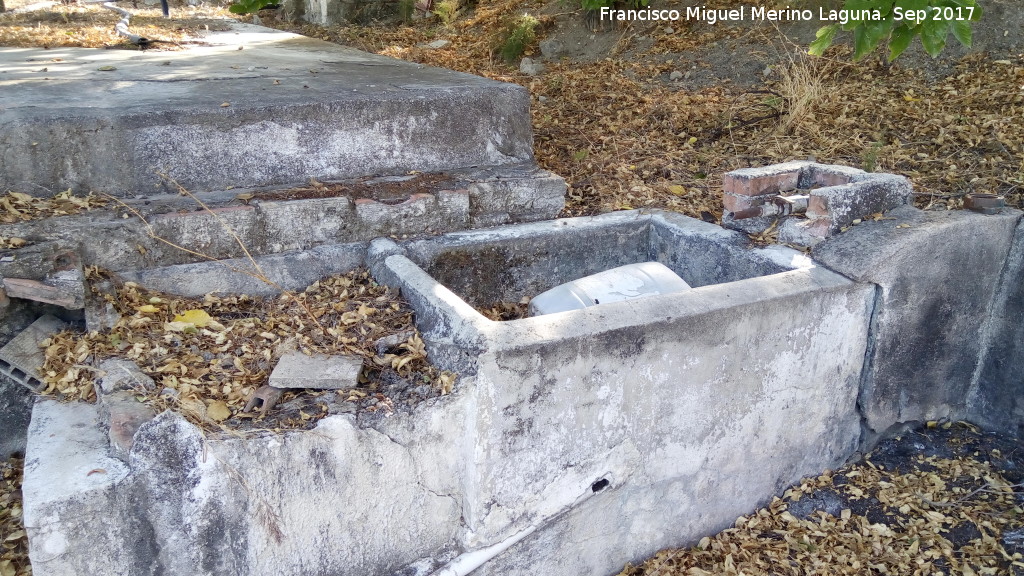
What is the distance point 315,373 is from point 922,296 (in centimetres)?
224

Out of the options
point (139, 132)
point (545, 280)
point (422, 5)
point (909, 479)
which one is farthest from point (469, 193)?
point (422, 5)

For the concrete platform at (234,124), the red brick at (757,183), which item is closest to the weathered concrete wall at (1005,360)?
the red brick at (757,183)

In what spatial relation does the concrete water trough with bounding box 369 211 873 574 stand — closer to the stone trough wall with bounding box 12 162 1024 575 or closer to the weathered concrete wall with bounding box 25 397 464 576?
the stone trough wall with bounding box 12 162 1024 575

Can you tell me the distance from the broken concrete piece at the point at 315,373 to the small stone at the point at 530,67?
471cm

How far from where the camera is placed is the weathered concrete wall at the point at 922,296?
2.83 metres

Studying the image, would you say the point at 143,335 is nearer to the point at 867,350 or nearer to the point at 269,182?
the point at 269,182

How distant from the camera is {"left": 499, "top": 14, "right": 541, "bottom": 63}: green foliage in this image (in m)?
6.93

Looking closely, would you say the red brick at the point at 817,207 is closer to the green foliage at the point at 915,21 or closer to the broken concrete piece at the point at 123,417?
the green foliage at the point at 915,21

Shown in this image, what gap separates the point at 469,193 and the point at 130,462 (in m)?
1.75

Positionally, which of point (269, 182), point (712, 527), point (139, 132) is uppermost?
point (139, 132)

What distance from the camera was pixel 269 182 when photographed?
10.0 feet

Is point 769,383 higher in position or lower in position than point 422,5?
lower

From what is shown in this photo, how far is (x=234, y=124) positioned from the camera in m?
2.93

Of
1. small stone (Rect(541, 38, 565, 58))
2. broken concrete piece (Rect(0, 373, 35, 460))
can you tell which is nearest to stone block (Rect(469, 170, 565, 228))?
broken concrete piece (Rect(0, 373, 35, 460))
